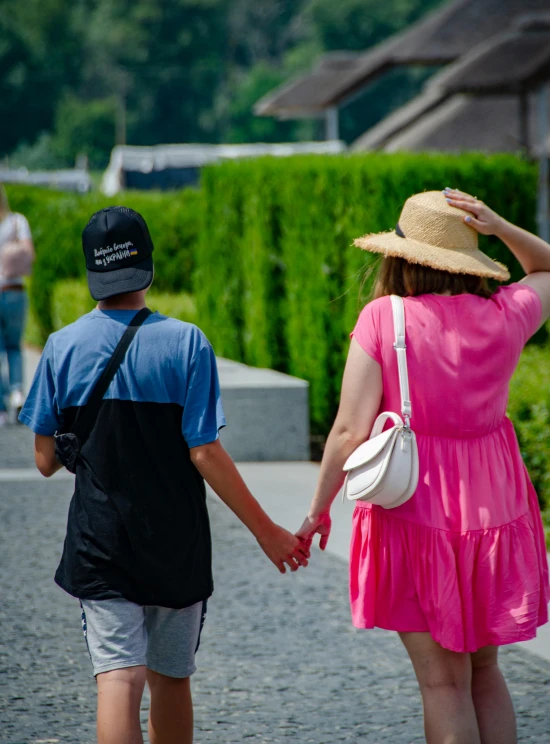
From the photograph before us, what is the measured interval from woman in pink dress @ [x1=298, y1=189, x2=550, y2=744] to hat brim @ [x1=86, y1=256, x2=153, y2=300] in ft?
1.81

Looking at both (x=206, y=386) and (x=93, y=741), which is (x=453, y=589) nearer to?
(x=206, y=386)

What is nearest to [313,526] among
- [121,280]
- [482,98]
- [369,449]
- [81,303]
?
[369,449]

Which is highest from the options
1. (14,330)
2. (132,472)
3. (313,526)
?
(132,472)

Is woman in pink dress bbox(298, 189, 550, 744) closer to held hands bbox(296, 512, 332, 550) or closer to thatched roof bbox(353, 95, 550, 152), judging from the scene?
held hands bbox(296, 512, 332, 550)

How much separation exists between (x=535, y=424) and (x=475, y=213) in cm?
305

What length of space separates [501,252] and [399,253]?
201 inches

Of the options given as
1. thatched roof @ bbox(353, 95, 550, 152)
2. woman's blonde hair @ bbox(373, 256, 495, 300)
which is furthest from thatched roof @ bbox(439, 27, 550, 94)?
woman's blonde hair @ bbox(373, 256, 495, 300)

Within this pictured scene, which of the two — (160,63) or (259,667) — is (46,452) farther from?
(160,63)

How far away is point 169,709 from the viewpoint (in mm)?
3053

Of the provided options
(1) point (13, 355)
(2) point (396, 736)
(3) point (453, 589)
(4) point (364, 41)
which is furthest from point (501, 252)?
(4) point (364, 41)

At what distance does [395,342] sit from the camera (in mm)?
2939

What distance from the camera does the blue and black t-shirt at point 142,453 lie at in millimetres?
2896

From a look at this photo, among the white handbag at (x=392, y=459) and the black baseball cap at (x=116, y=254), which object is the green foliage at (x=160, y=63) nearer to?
the black baseball cap at (x=116, y=254)

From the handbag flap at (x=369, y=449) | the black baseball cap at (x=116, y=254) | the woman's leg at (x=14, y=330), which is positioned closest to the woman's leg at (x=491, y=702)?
the handbag flap at (x=369, y=449)
